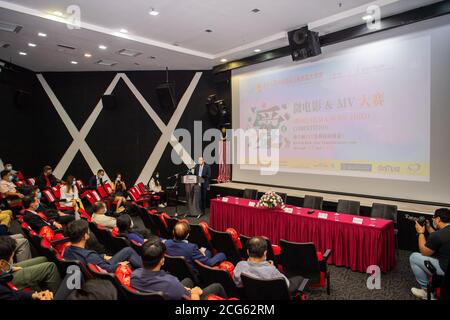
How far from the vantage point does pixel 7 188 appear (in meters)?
6.80

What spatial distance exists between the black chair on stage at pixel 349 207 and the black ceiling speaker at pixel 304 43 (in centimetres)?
312

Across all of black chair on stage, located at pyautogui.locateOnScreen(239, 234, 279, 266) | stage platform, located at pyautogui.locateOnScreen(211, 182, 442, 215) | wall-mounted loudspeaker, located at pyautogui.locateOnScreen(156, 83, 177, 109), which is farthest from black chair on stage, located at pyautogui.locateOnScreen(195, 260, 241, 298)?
wall-mounted loudspeaker, located at pyautogui.locateOnScreen(156, 83, 177, 109)

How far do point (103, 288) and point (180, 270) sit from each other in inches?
52.8

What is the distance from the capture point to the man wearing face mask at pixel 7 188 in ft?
21.9

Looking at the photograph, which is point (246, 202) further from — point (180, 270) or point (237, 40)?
point (237, 40)

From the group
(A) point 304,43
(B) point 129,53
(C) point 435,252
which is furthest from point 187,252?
(B) point 129,53

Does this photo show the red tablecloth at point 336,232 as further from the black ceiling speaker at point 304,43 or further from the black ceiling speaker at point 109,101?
the black ceiling speaker at point 109,101

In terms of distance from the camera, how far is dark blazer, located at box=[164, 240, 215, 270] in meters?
3.10

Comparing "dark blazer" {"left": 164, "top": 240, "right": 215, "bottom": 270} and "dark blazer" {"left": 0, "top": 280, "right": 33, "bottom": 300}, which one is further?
"dark blazer" {"left": 164, "top": 240, "right": 215, "bottom": 270}

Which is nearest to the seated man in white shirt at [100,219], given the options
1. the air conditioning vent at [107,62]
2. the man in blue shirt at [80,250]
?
the man in blue shirt at [80,250]

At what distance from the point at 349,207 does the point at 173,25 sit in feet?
16.3

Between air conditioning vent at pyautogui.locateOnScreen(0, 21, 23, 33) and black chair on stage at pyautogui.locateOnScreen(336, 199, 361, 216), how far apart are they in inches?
280

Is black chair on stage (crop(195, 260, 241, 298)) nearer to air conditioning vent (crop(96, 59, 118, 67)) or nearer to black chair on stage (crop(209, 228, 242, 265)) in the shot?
black chair on stage (crop(209, 228, 242, 265))

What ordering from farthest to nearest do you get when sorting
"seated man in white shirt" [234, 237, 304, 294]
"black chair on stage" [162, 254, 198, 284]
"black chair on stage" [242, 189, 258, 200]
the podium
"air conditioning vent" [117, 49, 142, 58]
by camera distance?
the podium, "air conditioning vent" [117, 49, 142, 58], "black chair on stage" [242, 189, 258, 200], "black chair on stage" [162, 254, 198, 284], "seated man in white shirt" [234, 237, 304, 294]
